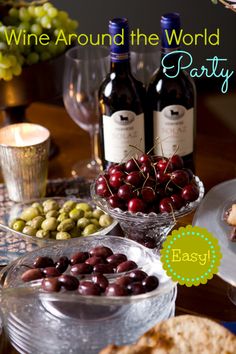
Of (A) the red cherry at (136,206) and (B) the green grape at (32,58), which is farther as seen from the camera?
(B) the green grape at (32,58)

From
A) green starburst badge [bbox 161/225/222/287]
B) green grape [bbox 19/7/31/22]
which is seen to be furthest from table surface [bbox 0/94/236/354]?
green grape [bbox 19/7/31/22]

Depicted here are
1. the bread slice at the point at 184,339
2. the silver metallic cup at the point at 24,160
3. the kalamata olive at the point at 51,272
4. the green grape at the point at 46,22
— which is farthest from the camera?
the green grape at the point at 46,22

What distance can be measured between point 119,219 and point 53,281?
20 cm

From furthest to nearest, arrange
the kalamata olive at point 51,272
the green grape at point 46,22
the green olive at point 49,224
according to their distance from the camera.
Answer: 1. the green grape at point 46,22
2. the green olive at point 49,224
3. the kalamata olive at point 51,272

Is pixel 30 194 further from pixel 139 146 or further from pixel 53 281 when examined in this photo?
pixel 53 281

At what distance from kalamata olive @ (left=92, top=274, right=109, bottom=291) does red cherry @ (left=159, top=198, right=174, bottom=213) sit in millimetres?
178

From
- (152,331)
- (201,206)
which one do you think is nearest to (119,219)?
(201,206)

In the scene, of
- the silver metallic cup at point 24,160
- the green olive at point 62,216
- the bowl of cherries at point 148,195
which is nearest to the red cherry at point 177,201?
the bowl of cherries at point 148,195

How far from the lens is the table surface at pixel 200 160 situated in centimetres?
96

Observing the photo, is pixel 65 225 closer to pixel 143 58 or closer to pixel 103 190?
pixel 103 190

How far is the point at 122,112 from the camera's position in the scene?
112cm

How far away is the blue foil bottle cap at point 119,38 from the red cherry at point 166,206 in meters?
0.26

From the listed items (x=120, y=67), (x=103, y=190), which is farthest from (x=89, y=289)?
(x=120, y=67)

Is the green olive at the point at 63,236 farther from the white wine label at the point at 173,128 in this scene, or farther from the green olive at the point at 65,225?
the white wine label at the point at 173,128
